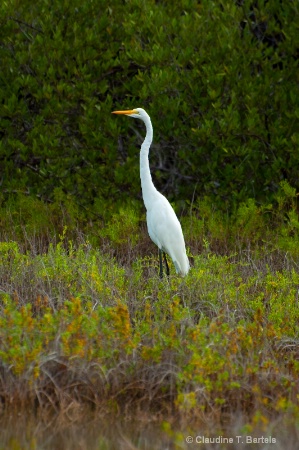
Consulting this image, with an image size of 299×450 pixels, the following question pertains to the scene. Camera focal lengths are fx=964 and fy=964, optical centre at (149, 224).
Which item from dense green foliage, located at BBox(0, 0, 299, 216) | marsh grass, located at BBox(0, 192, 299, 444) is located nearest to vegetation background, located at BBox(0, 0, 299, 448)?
dense green foliage, located at BBox(0, 0, 299, 216)

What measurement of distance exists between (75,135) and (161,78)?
1.13 m

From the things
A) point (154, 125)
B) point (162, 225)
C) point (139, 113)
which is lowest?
point (154, 125)

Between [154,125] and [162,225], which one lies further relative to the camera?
[154,125]

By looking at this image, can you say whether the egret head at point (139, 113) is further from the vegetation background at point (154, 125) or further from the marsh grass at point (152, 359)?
the marsh grass at point (152, 359)

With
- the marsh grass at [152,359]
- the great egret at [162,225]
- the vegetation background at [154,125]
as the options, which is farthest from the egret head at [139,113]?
the marsh grass at [152,359]

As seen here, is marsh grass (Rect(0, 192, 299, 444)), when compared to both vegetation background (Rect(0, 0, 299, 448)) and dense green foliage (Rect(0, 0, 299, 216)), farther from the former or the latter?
dense green foliage (Rect(0, 0, 299, 216))

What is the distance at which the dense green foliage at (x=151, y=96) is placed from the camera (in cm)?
850

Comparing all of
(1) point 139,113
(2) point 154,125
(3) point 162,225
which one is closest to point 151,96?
(2) point 154,125

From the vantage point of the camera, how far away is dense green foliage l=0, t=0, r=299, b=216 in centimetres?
850

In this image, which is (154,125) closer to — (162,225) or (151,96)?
(151,96)

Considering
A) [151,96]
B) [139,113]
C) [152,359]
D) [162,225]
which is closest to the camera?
[152,359]

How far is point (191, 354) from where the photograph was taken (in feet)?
15.0

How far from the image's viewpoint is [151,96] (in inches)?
339

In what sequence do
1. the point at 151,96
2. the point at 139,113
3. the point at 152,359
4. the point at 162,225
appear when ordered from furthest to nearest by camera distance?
the point at 151,96, the point at 139,113, the point at 162,225, the point at 152,359
